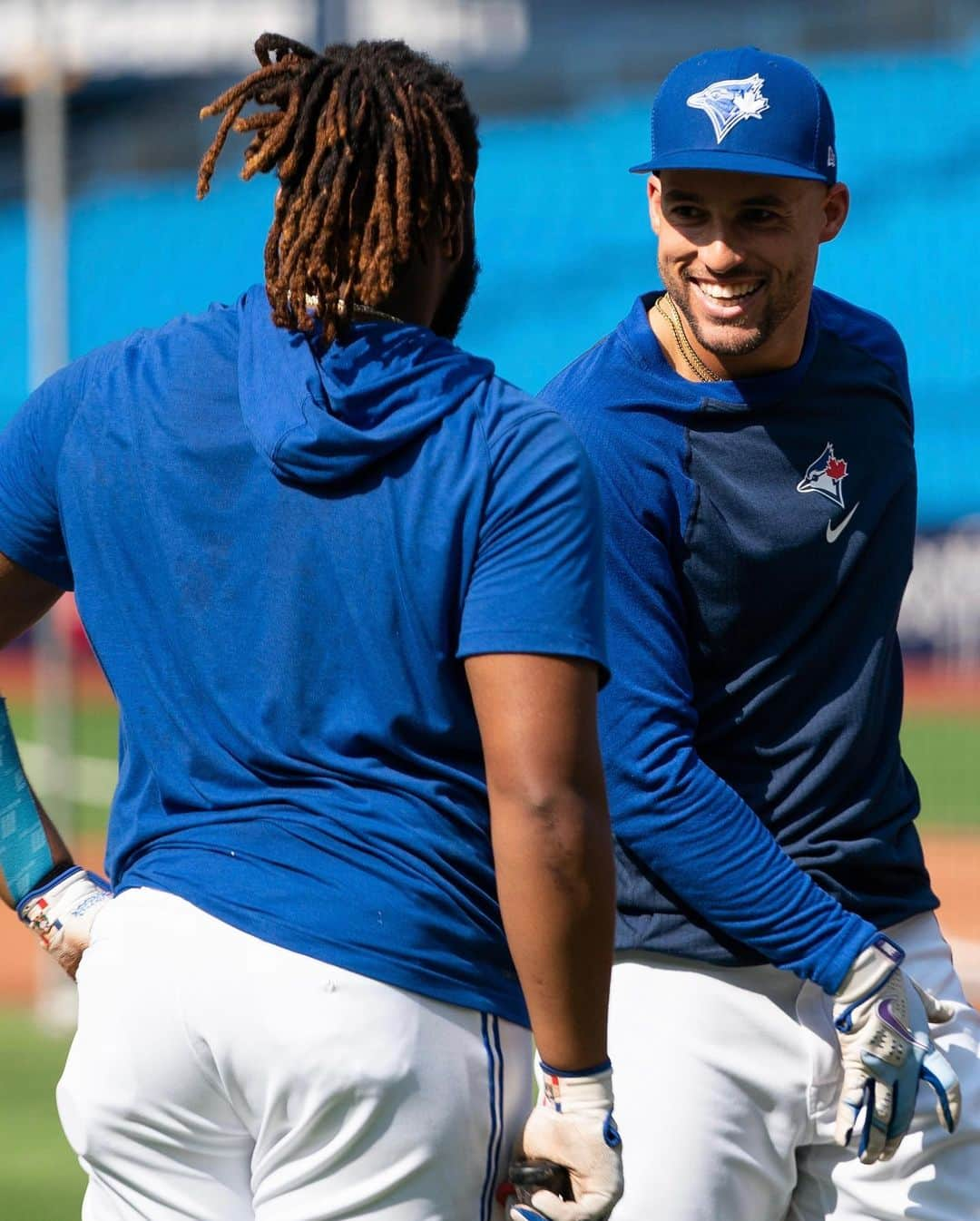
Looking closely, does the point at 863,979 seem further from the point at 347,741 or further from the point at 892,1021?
the point at 347,741

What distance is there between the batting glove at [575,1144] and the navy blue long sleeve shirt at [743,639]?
709 mm

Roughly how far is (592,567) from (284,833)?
0.47 meters

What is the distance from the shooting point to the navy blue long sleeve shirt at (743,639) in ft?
9.62

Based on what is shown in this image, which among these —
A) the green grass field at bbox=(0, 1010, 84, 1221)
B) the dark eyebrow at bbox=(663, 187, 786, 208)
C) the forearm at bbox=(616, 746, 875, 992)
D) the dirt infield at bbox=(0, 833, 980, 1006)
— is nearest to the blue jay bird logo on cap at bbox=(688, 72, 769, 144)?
the dark eyebrow at bbox=(663, 187, 786, 208)

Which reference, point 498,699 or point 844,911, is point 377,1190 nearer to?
point 498,699

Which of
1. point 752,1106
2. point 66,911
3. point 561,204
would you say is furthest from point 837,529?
point 561,204

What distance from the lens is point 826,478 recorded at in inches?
121

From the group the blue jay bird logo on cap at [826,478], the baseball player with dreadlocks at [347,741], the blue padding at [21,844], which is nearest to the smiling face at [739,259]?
the blue jay bird logo on cap at [826,478]

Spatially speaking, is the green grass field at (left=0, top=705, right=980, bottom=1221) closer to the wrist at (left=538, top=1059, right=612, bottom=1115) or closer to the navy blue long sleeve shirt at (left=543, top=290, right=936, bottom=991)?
Result: the navy blue long sleeve shirt at (left=543, top=290, right=936, bottom=991)

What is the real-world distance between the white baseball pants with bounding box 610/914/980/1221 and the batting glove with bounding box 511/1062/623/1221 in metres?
0.78

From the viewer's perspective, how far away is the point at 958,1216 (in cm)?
307

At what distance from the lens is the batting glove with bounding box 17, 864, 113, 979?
268cm

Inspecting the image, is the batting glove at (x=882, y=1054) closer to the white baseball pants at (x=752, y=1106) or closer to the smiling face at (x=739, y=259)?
the white baseball pants at (x=752, y=1106)

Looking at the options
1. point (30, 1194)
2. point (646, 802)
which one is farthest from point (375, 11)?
point (646, 802)
